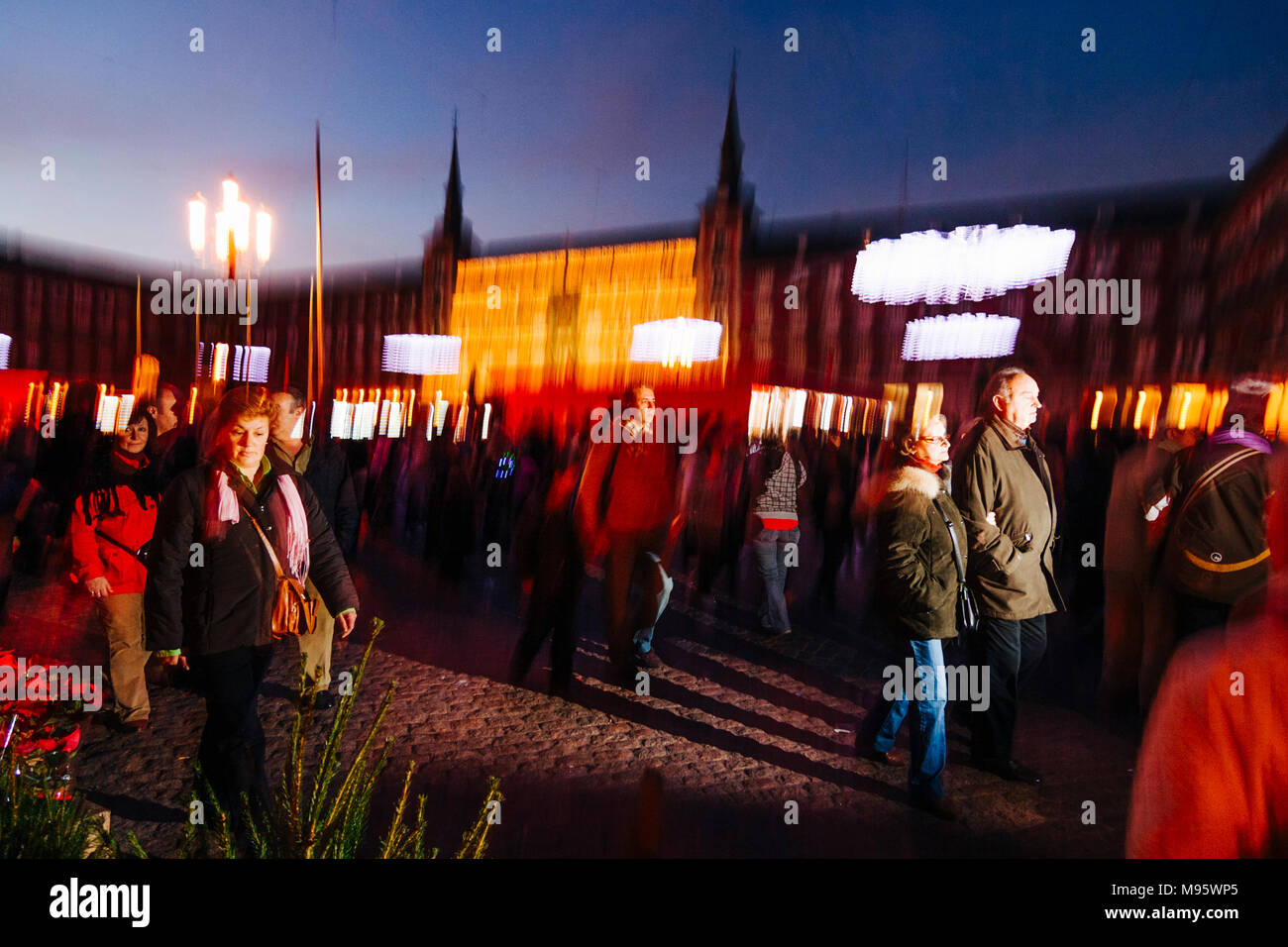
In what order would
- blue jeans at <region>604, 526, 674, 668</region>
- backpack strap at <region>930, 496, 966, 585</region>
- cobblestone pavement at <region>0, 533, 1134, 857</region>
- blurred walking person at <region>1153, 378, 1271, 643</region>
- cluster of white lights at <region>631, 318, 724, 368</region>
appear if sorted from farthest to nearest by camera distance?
cluster of white lights at <region>631, 318, 724, 368</region> < blue jeans at <region>604, 526, 674, 668</region> < blurred walking person at <region>1153, 378, 1271, 643</region> < backpack strap at <region>930, 496, 966, 585</region> < cobblestone pavement at <region>0, 533, 1134, 857</region>

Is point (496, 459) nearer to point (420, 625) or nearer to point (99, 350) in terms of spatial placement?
point (420, 625)

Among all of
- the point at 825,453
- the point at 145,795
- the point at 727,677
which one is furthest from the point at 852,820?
the point at 825,453

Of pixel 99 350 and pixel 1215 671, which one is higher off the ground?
pixel 99 350

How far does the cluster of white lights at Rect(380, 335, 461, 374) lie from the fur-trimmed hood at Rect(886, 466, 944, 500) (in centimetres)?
1160

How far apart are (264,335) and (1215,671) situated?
1777 inches

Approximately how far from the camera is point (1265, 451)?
396cm

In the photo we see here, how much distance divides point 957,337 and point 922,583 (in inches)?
298

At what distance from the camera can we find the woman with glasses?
376cm

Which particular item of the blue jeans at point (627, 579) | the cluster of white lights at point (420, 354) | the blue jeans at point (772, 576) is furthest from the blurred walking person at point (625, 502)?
the cluster of white lights at point (420, 354)

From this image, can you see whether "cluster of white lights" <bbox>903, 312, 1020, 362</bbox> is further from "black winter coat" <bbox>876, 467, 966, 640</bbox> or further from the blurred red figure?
the blurred red figure

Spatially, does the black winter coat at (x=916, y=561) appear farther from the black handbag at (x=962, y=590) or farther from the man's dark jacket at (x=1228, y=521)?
the man's dark jacket at (x=1228, y=521)

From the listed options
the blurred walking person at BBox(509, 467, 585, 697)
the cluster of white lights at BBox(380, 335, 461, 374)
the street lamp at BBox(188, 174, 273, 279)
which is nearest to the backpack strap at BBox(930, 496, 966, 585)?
the blurred walking person at BBox(509, 467, 585, 697)

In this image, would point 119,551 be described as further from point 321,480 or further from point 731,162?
point 731,162

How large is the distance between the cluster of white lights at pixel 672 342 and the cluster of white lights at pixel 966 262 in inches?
197
